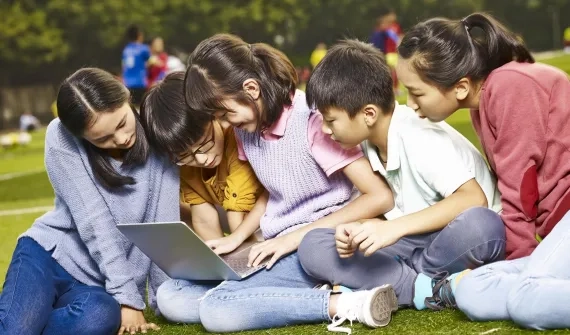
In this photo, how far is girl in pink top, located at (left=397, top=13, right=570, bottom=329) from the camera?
2.39 m

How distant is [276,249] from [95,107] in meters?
0.72

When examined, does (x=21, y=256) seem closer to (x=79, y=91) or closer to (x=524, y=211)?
(x=79, y=91)

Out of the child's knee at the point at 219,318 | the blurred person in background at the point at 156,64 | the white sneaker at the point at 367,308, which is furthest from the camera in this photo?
the blurred person in background at the point at 156,64

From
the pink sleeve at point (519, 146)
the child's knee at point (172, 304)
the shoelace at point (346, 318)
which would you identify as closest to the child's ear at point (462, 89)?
the pink sleeve at point (519, 146)

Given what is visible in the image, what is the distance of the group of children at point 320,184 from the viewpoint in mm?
2609

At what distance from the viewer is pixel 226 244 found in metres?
3.13

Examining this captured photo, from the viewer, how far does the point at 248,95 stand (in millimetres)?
2896

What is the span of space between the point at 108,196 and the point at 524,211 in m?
1.34

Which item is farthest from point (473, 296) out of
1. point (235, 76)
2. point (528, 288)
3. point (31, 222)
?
point (31, 222)

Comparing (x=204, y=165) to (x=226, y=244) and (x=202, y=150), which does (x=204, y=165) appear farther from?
(x=226, y=244)

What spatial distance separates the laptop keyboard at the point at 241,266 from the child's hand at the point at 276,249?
20 millimetres

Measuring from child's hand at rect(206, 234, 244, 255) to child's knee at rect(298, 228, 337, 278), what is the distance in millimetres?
400

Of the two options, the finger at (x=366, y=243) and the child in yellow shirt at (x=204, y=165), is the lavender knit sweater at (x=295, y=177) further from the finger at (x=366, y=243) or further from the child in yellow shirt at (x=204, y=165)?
the finger at (x=366, y=243)

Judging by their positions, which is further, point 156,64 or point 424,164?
point 156,64
